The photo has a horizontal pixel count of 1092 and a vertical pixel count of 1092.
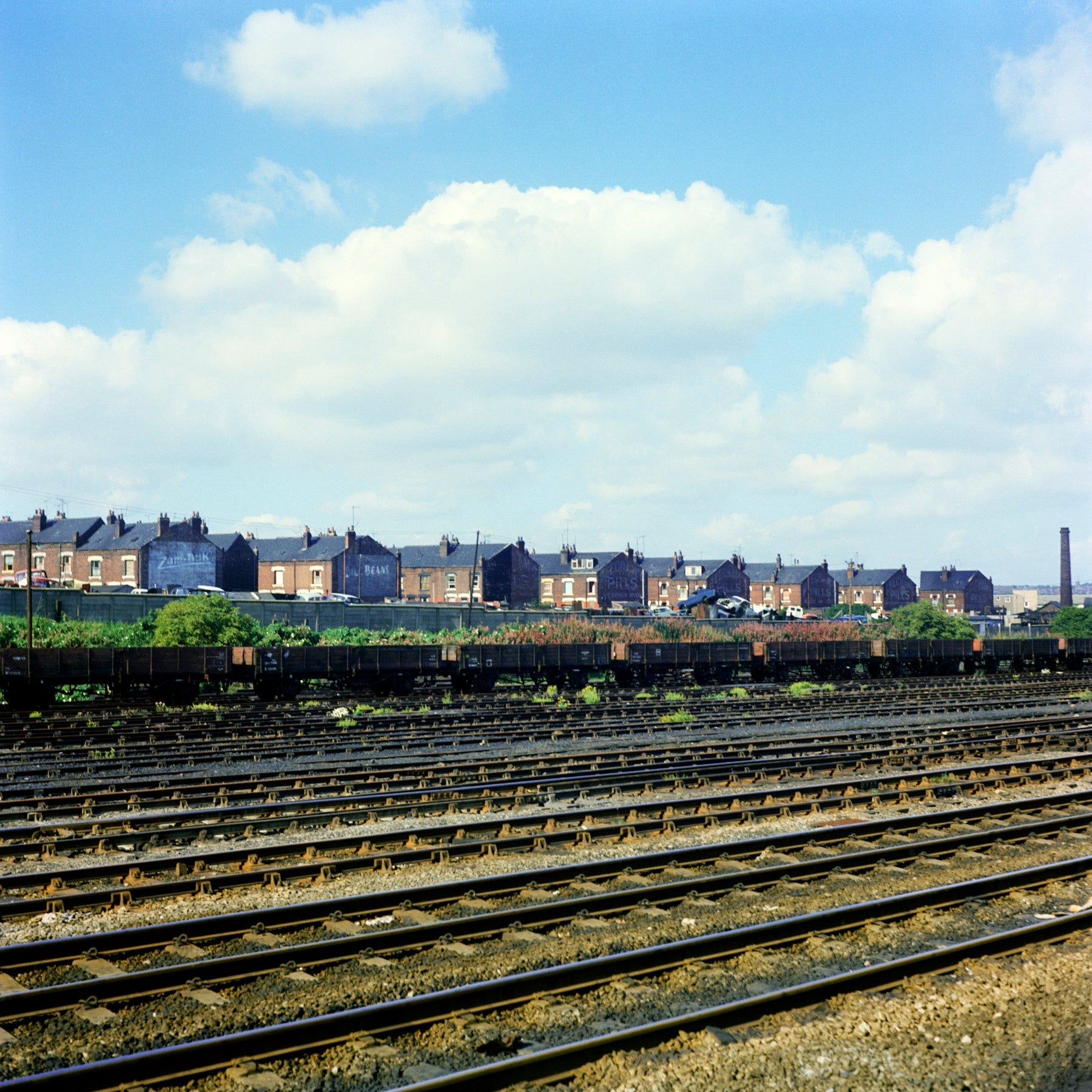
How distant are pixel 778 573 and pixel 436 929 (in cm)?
11241

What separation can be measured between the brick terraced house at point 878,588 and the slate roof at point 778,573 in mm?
6395

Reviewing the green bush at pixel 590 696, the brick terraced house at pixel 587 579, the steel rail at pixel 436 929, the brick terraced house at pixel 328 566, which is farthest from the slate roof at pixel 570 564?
the steel rail at pixel 436 929

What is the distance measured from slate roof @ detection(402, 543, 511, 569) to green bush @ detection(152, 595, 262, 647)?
5243cm

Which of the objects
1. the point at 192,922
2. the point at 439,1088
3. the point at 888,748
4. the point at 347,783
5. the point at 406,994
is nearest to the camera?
the point at 439,1088

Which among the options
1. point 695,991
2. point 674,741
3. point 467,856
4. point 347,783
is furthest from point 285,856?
point 674,741

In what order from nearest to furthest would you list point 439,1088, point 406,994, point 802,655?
point 439,1088 < point 406,994 < point 802,655

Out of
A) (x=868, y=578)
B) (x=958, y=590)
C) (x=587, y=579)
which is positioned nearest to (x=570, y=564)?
(x=587, y=579)

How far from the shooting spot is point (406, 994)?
7426 mm

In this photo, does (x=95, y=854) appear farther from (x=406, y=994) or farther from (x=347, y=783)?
(x=406, y=994)

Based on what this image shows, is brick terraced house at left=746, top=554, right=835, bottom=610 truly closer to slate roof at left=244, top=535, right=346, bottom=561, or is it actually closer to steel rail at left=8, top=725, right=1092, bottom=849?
slate roof at left=244, top=535, right=346, bottom=561

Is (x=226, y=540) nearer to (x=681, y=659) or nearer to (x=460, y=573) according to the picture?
(x=460, y=573)

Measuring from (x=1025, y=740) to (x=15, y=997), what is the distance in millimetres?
20747

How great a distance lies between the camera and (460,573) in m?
91.4

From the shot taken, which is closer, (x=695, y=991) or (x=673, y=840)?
(x=695, y=991)
